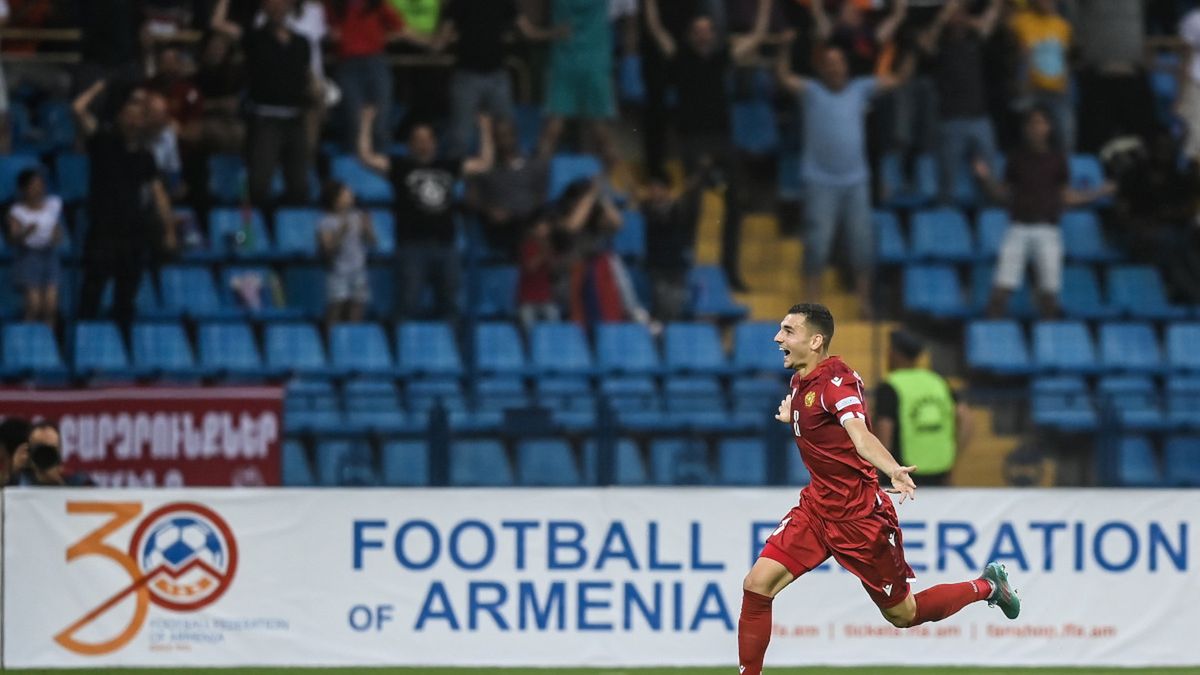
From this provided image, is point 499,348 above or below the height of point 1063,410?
above

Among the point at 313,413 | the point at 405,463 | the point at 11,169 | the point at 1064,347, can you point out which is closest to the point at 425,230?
the point at 313,413

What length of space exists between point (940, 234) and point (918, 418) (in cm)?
450

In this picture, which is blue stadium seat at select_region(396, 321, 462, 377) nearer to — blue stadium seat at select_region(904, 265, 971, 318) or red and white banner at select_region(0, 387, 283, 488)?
red and white banner at select_region(0, 387, 283, 488)

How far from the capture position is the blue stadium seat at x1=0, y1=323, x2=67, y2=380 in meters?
Answer: 15.4

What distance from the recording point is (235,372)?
1545cm

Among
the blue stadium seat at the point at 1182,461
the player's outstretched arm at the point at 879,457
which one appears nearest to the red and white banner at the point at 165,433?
the player's outstretched arm at the point at 879,457

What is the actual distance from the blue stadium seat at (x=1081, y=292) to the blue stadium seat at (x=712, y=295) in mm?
2948

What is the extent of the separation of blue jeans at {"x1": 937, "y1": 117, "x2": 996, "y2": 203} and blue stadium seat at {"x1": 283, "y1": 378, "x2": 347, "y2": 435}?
644 cm

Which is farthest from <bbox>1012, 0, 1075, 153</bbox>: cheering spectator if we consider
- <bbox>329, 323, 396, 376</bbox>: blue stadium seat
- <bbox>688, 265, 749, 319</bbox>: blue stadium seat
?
<bbox>329, 323, 396, 376</bbox>: blue stadium seat

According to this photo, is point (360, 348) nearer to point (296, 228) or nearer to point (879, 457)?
point (296, 228)

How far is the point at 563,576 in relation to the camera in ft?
37.6

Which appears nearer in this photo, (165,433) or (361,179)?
(165,433)

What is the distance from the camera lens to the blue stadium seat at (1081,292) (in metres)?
17.2

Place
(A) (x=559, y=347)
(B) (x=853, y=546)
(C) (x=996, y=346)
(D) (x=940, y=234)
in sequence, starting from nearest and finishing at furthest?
(B) (x=853, y=546), (A) (x=559, y=347), (C) (x=996, y=346), (D) (x=940, y=234)
